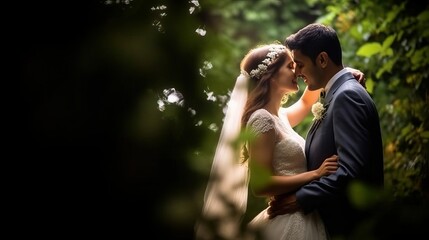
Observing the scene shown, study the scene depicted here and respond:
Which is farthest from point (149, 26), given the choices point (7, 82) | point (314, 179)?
point (314, 179)

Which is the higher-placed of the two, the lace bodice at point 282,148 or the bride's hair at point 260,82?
the bride's hair at point 260,82

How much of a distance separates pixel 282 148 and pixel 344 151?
516mm

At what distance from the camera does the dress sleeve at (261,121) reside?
137 inches

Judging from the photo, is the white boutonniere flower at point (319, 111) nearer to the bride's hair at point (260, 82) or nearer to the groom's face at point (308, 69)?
the groom's face at point (308, 69)

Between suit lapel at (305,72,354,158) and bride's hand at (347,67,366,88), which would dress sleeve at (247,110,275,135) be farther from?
bride's hand at (347,67,366,88)

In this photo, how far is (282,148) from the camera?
3521mm

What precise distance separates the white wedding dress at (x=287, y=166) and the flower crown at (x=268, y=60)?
0.27 metres

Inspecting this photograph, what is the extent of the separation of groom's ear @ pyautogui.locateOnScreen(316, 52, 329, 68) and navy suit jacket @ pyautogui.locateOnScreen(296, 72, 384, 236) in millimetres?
147

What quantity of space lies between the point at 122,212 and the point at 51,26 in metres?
0.41

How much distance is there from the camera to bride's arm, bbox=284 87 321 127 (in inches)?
172

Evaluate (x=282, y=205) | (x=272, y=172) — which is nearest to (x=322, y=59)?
(x=272, y=172)

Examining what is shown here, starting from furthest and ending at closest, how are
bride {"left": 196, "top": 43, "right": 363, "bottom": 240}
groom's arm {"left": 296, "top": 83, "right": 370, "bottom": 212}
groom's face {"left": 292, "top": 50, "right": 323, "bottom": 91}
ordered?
groom's face {"left": 292, "top": 50, "right": 323, "bottom": 91}, bride {"left": 196, "top": 43, "right": 363, "bottom": 240}, groom's arm {"left": 296, "top": 83, "right": 370, "bottom": 212}

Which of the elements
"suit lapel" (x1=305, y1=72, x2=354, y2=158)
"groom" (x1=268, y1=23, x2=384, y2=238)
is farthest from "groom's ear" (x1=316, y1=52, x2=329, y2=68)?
"suit lapel" (x1=305, y1=72, x2=354, y2=158)

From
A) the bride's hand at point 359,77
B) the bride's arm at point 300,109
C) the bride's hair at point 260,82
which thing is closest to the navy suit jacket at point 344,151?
the bride's hand at point 359,77
